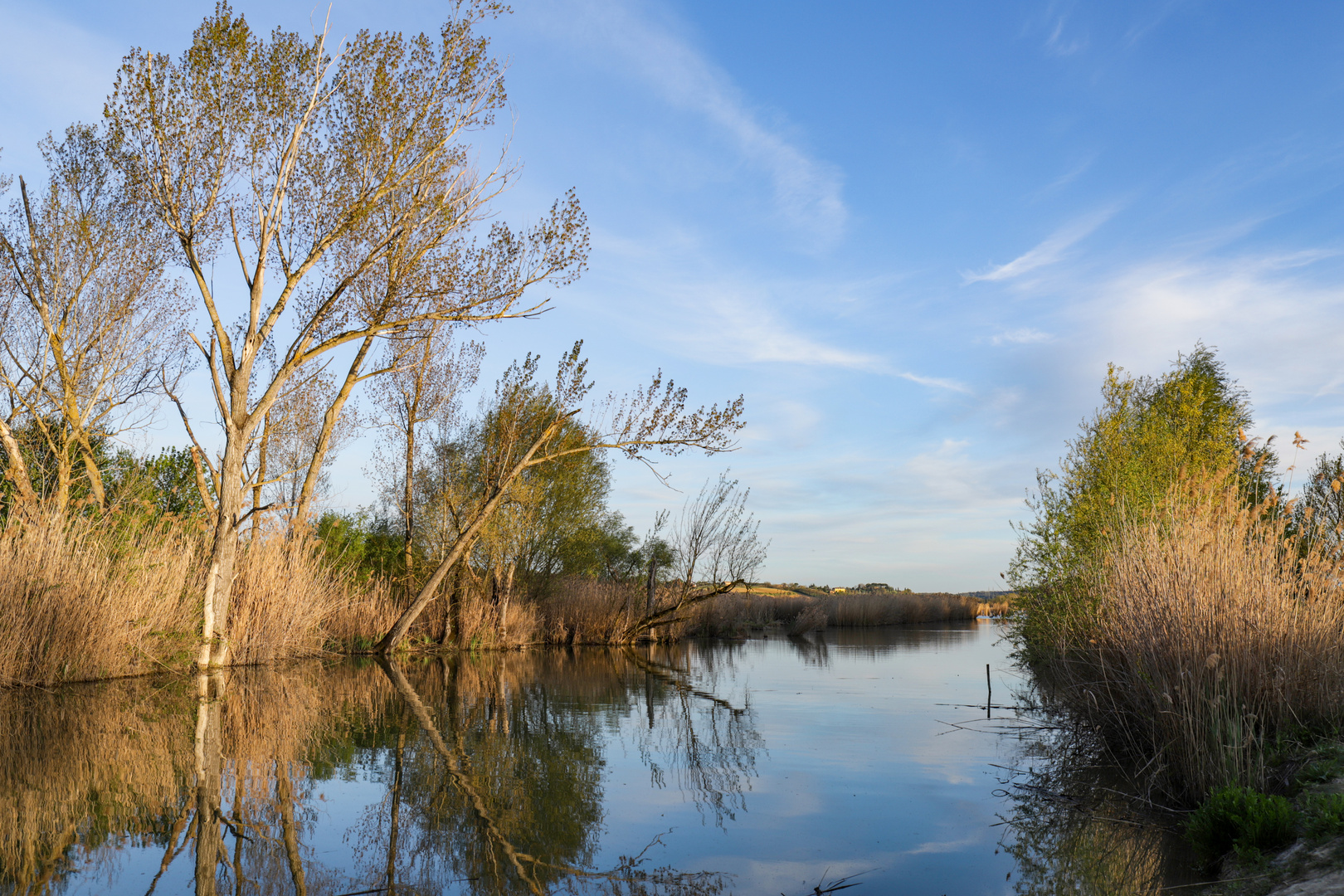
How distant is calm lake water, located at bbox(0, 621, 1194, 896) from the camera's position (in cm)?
388

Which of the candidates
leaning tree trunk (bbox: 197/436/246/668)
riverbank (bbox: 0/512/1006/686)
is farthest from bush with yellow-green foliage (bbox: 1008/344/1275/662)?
leaning tree trunk (bbox: 197/436/246/668)

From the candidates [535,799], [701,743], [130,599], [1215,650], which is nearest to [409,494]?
[130,599]

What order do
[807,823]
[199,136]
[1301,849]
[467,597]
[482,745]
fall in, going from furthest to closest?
[467,597]
[199,136]
[482,745]
[807,823]
[1301,849]

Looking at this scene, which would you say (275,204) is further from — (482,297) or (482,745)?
(482,745)

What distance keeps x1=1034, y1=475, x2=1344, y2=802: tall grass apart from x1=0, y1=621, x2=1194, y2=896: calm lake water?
0.69m

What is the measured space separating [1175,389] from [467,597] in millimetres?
20072

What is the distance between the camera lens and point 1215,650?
5336mm

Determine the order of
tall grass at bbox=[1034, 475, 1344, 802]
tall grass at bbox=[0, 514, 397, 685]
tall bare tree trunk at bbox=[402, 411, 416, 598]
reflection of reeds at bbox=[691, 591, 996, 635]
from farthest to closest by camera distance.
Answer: reflection of reeds at bbox=[691, 591, 996, 635] → tall bare tree trunk at bbox=[402, 411, 416, 598] → tall grass at bbox=[0, 514, 397, 685] → tall grass at bbox=[1034, 475, 1344, 802]

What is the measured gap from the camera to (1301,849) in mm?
3840

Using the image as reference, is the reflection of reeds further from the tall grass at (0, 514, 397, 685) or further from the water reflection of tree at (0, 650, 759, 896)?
the water reflection of tree at (0, 650, 759, 896)

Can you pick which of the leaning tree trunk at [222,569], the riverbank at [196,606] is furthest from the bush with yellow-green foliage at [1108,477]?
the leaning tree trunk at [222,569]

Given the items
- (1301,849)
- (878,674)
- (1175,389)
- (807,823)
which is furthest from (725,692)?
(1175,389)

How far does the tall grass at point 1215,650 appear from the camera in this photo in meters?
5.10

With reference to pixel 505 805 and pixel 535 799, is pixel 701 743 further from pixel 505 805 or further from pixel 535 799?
pixel 505 805
